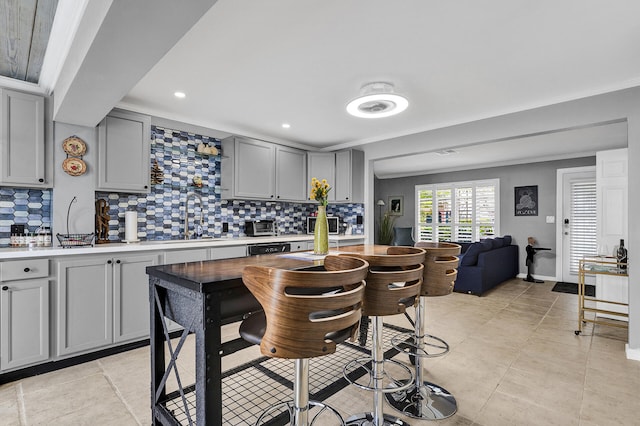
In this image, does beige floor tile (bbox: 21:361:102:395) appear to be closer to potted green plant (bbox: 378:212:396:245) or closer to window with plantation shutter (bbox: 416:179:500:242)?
potted green plant (bbox: 378:212:396:245)

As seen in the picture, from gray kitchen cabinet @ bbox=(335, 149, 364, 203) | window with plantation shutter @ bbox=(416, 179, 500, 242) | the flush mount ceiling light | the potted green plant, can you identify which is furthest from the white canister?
window with plantation shutter @ bbox=(416, 179, 500, 242)

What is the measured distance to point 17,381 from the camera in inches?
93.4

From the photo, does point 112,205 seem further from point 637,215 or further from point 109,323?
point 637,215

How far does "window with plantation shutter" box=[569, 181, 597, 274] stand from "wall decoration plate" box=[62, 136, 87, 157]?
749 centimetres

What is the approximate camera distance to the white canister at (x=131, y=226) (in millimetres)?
3246

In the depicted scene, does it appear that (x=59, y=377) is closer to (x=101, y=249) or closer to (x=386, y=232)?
(x=101, y=249)

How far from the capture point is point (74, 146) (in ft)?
9.51

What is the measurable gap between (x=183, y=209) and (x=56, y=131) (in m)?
1.46

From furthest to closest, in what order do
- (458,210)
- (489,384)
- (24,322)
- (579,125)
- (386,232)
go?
1. (386,232)
2. (458,210)
3. (579,125)
4. (24,322)
5. (489,384)

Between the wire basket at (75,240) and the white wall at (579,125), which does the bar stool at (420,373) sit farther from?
the wire basket at (75,240)

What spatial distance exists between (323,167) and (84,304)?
11.5 ft

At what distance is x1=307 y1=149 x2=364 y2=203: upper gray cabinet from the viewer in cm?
490

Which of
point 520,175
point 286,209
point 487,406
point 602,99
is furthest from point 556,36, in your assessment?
point 520,175

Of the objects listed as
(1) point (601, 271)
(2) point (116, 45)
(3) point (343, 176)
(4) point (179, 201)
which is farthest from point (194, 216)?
(1) point (601, 271)
